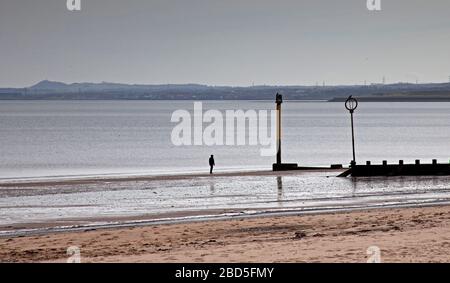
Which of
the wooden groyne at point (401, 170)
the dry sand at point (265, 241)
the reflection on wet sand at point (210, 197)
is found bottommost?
the reflection on wet sand at point (210, 197)

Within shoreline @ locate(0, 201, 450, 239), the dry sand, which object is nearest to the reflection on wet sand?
shoreline @ locate(0, 201, 450, 239)

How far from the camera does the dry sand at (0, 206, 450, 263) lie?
1808cm

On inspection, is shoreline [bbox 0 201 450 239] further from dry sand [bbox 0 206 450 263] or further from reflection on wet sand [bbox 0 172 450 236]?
dry sand [bbox 0 206 450 263]

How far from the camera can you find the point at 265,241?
2064 cm

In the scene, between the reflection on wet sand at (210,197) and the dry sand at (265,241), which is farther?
the reflection on wet sand at (210,197)

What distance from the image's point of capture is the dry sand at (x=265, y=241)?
18078 millimetres

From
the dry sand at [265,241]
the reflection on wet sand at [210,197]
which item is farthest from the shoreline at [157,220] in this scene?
the dry sand at [265,241]

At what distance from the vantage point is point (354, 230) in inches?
883

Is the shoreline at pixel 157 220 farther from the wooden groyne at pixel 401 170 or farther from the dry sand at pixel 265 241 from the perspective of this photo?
the wooden groyne at pixel 401 170

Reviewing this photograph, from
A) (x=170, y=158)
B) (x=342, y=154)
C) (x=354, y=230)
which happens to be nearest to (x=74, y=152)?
(x=170, y=158)

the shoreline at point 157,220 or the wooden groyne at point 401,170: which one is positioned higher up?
the wooden groyne at point 401,170

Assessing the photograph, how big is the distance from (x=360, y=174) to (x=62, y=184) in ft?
47.5

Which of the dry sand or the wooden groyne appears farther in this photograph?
the wooden groyne
